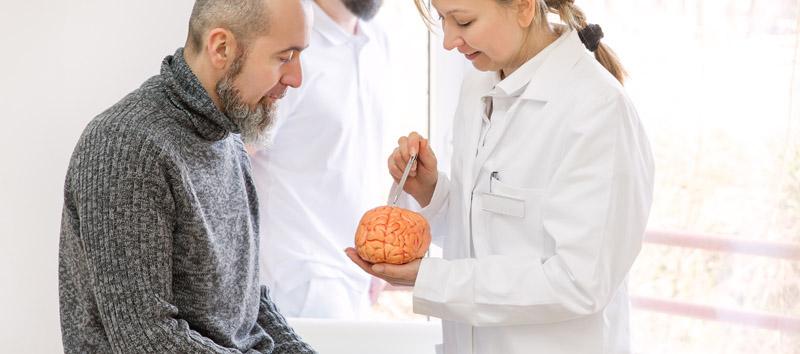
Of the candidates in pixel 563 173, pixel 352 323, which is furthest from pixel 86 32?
pixel 563 173

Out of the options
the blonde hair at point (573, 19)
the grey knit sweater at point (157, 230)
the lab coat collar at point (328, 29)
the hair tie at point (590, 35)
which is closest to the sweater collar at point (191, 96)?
the grey knit sweater at point (157, 230)

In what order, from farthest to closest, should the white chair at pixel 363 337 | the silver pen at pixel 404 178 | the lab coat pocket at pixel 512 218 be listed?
the white chair at pixel 363 337 → the silver pen at pixel 404 178 → the lab coat pocket at pixel 512 218

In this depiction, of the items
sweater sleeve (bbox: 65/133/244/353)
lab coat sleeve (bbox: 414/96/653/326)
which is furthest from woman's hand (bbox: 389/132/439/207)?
sweater sleeve (bbox: 65/133/244/353)

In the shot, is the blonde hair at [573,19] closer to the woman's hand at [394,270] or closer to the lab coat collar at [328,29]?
the woman's hand at [394,270]

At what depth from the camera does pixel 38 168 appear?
2539mm

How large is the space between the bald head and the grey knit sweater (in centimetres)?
9

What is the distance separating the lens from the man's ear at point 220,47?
5.07ft

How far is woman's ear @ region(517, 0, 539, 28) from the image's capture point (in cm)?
165

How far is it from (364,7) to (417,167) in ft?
2.67

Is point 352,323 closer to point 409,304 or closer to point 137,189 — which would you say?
point 409,304

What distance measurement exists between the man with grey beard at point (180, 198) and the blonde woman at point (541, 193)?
10.6 inches

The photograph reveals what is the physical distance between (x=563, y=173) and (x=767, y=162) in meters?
1.06

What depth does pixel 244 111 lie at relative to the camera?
1621mm

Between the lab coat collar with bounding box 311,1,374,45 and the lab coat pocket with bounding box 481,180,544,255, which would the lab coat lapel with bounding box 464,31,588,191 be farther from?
the lab coat collar with bounding box 311,1,374,45
